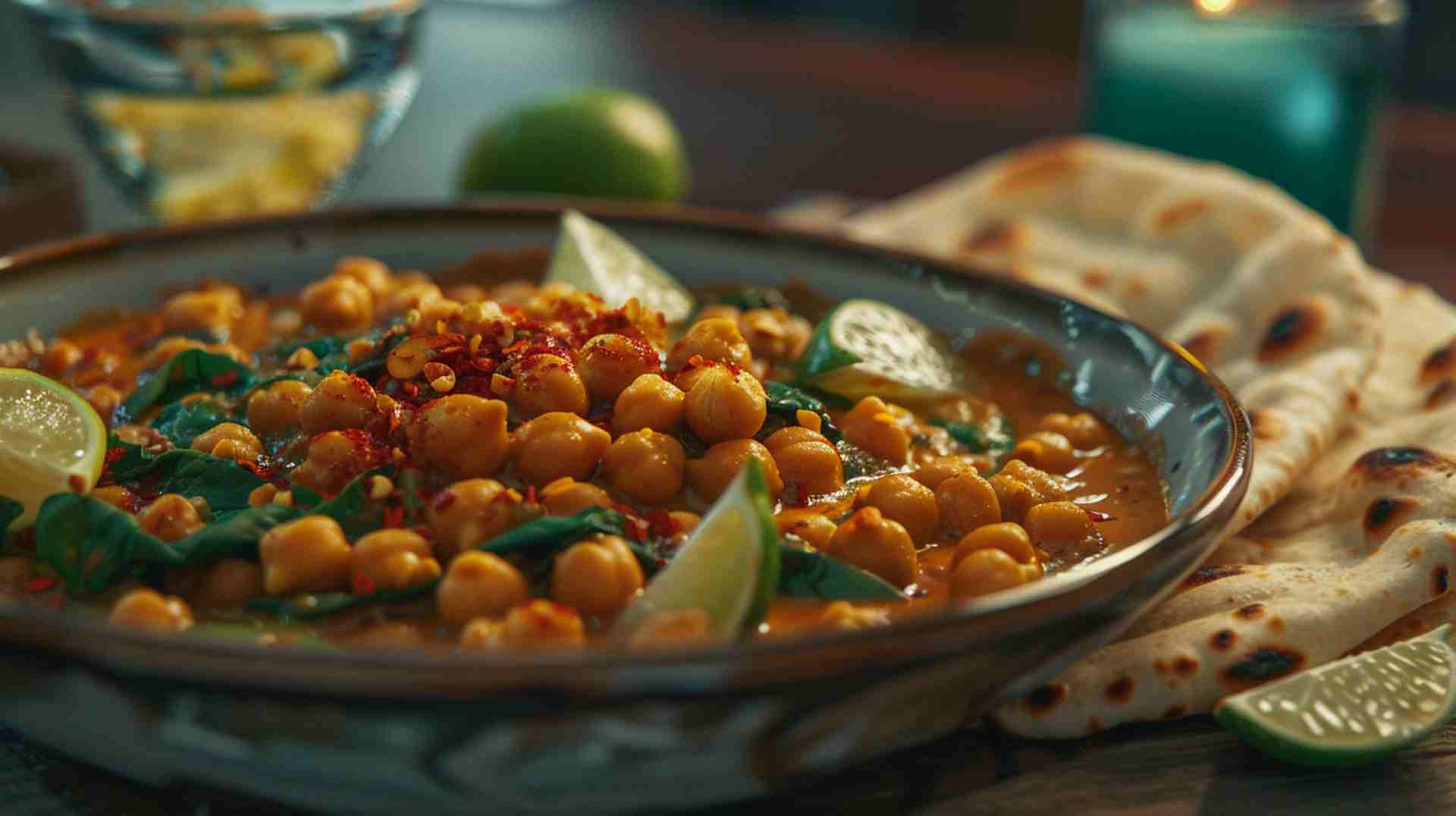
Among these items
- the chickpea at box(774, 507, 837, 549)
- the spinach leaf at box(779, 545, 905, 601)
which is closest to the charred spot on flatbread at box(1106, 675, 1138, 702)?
the spinach leaf at box(779, 545, 905, 601)

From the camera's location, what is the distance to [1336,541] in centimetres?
306

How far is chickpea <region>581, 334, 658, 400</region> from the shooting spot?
298 centimetres

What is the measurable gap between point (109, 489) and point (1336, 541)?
2.33 metres

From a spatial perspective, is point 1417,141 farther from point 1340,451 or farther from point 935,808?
point 935,808

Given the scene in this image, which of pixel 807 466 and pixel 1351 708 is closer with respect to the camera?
pixel 1351 708

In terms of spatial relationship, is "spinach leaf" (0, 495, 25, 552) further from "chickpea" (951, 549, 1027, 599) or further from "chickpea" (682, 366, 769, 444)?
"chickpea" (951, 549, 1027, 599)

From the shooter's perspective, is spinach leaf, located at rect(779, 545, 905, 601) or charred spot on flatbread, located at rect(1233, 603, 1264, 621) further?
charred spot on flatbread, located at rect(1233, 603, 1264, 621)

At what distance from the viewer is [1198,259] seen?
431 centimetres

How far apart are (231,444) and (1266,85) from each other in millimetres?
3732

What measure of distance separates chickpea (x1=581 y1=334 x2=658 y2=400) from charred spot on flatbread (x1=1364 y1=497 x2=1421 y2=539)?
142cm

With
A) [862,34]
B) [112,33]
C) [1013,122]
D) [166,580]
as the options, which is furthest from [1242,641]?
[862,34]

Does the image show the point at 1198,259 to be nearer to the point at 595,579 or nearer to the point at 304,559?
the point at 595,579

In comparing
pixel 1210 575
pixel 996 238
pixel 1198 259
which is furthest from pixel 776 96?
pixel 1210 575

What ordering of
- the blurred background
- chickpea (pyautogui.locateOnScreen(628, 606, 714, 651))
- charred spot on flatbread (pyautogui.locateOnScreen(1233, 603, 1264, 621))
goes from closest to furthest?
chickpea (pyautogui.locateOnScreen(628, 606, 714, 651))
charred spot on flatbread (pyautogui.locateOnScreen(1233, 603, 1264, 621))
the blurred background
